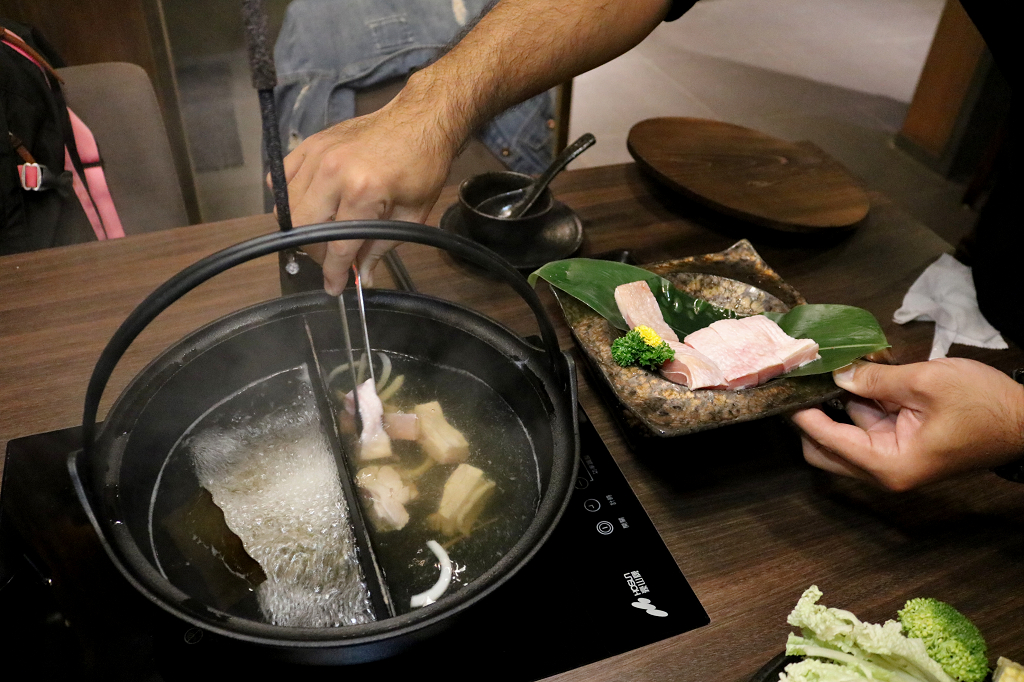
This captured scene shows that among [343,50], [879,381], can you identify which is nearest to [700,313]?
[879,381]

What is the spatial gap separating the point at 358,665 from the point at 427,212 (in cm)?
84

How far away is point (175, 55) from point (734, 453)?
2987 millimetres

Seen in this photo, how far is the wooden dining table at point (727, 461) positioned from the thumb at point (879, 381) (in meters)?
0.16

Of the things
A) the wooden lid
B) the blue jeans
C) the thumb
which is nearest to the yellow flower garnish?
the thumb

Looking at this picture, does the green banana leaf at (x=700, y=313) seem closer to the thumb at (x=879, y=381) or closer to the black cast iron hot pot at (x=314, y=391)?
the thumb at (x=879, y=381)

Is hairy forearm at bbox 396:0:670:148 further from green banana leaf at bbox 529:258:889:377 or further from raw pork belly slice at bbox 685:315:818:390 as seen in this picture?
raw pork belly slice at bbox 685:315:818:390

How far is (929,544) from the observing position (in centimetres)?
125

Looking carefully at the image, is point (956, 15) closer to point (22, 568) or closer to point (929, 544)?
point (929, 544)

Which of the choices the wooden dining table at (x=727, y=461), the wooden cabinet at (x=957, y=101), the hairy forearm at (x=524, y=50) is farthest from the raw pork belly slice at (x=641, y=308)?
the wooden cabinet at (x=957, y=101)

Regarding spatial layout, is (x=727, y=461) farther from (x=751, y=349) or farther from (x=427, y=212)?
(x=427, y=212)

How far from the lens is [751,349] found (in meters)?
1.39

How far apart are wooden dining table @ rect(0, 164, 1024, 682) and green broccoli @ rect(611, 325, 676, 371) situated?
0.14 meters

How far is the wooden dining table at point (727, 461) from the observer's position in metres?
1.14

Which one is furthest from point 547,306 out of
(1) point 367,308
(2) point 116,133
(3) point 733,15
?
(3) point 733,15
